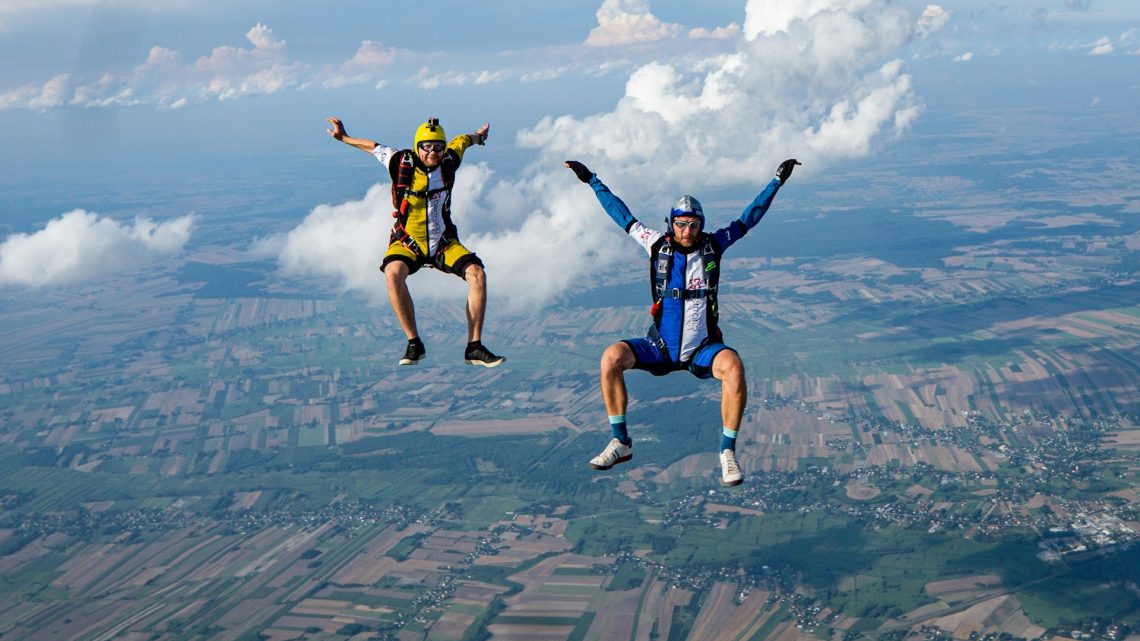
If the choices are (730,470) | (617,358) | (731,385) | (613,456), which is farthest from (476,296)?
(730,470)

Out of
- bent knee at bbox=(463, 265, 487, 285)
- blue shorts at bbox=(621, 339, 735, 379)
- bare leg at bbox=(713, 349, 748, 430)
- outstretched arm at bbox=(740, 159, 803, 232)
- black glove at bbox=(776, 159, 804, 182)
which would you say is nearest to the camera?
bare leg at bbox=(713, 349, 748, 430)

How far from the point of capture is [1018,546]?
124625mm

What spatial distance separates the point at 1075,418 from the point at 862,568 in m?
73.5

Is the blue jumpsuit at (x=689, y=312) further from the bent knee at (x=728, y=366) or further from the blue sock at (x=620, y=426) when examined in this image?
the blue sock at (x=620, y=426)

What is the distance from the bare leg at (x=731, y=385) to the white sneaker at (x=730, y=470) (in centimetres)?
53

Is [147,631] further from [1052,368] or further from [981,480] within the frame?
[1052,368]

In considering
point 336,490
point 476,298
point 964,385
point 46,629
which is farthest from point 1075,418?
point 476,298

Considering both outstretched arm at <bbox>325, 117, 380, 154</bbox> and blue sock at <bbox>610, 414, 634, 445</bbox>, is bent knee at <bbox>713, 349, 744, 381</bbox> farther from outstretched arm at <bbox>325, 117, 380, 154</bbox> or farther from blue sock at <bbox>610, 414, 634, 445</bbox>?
outstretched arm at <bbox>325, 117, 380, 154</bbox>

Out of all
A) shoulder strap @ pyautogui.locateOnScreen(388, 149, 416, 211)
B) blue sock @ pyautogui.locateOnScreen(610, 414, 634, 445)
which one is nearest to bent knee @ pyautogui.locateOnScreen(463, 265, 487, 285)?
shoulder strap @ pyautogui.locateOnScreen(388, 149, 416, 211)

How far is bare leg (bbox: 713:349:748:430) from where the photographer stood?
56.5 feet

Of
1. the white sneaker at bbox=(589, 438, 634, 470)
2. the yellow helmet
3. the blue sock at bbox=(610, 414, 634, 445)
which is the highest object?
the yellow helmet

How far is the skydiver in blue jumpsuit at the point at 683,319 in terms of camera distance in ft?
57.1

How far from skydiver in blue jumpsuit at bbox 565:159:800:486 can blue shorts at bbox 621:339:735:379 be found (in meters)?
0.02

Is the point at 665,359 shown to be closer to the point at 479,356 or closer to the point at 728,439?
the point at 728,439
